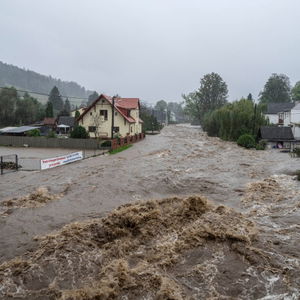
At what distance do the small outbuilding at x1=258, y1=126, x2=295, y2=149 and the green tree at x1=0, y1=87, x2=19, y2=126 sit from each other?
5135 centimetres

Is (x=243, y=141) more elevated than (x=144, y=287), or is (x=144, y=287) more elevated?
(x=243, y=141)

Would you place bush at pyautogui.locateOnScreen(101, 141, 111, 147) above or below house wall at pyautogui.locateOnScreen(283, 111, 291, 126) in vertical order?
below

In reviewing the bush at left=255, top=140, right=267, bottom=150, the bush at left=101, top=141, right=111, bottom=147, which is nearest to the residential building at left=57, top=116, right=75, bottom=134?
the bush at left=101, top=141, right=111, bottom=147

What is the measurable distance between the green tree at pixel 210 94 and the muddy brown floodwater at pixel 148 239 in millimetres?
76243

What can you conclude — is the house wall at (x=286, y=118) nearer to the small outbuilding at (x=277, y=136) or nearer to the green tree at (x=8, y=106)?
the small outbuilding at (x=277, y=136)

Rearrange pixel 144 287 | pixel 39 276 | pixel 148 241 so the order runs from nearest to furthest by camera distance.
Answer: pixel 144 287 < pixel 39 276 < pixel 148 241

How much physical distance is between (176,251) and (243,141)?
3384cm

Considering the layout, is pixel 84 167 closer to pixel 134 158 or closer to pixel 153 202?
pixel 134 158

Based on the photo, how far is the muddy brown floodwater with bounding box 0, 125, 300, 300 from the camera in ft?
22.7

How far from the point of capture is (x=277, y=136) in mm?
39281

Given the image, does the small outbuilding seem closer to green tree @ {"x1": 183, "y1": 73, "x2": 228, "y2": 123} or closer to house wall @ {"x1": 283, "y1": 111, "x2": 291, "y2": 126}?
house wall @ {"x1": 283, "y1": 111, "x2": 291, "y2": 126}

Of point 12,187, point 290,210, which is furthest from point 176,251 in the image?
point 12,187

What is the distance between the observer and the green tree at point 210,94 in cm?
8906

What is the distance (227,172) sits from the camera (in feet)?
67.9
